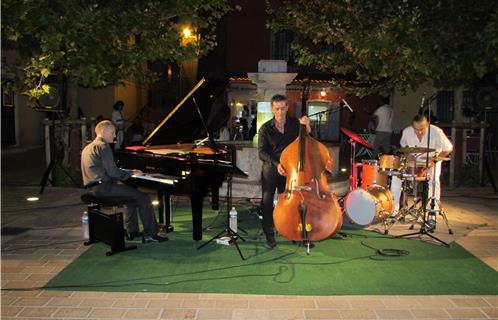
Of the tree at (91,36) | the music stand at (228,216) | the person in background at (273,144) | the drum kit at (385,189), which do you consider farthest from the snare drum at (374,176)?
the tree at (91,36)

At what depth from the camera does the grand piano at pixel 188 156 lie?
5496 millimetres

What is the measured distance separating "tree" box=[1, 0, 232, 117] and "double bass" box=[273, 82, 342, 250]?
10.4ft

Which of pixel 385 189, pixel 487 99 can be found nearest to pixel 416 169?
pixel 385 189

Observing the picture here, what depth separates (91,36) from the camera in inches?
256

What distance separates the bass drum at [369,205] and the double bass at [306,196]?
1451 mm

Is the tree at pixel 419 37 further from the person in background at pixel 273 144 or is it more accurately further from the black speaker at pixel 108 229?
the black speaker at pixel 108 229

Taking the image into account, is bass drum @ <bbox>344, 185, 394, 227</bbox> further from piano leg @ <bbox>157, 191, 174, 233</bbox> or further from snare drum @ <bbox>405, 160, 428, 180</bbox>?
piano leg @ <bbox>157, 191, 174, 233</bbox>

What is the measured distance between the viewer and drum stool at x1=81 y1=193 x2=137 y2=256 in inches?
211

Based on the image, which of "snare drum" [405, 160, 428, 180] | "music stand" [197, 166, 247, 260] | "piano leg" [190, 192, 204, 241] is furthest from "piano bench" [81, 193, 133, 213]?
"snare drum" [405, 160, 428, 180]

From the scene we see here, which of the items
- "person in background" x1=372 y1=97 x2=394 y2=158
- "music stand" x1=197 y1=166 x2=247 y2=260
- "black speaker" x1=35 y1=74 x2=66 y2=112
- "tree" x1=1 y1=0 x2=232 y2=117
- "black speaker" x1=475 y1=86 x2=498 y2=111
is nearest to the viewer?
"music stand" x1=197 y1=166 x2=247 y2=260

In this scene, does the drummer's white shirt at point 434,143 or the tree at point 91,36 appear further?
the drummer's white shirt at point 434,143

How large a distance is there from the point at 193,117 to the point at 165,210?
1356 millimetres

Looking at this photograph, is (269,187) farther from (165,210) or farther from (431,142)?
(431,142)

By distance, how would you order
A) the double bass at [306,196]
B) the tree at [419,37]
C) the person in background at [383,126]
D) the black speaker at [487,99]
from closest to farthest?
the double bass at [306,196]
the tree at [419,37]
the person in background at [383,126]
the black speaker at [487,99]
